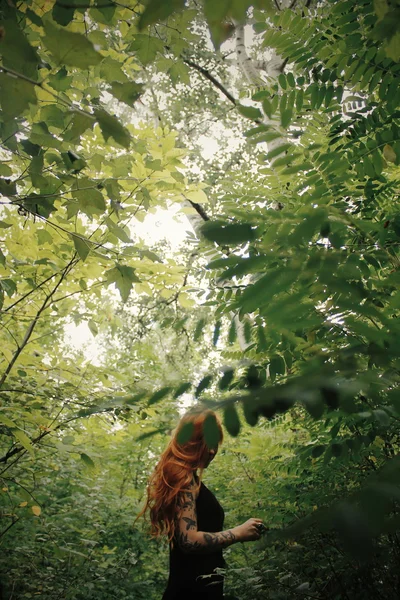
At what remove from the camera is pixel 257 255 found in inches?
40.0

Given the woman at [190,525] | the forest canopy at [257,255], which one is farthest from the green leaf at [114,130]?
the woman at [190,525]

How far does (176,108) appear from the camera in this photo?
28.2 feet

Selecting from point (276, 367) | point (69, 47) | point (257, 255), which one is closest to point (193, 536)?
point (276, 367)

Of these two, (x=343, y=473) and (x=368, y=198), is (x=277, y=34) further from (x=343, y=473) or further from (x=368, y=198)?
(x=343, y=473)

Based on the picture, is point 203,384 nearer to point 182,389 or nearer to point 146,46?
point 182,389

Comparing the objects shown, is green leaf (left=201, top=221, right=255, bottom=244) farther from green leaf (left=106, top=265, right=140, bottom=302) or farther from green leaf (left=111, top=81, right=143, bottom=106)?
green leaf (left=106, top=265, right=140, bottom=302)

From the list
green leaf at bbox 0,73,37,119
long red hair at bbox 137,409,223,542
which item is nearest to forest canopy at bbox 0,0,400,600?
green leaf at bbox 0,73,37,119

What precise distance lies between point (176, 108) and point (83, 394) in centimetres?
825

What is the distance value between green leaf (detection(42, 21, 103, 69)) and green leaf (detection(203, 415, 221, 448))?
2.71 feet

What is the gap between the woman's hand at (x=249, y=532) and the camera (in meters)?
2.05

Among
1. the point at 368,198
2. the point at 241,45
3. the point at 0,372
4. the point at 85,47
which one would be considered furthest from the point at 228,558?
the point at 241,45

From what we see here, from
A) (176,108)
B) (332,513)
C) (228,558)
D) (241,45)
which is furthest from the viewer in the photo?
(176,108)

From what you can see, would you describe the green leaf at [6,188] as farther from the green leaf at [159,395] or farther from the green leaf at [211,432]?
the green leaf at [211,432]

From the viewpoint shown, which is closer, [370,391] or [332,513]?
[332,513]
